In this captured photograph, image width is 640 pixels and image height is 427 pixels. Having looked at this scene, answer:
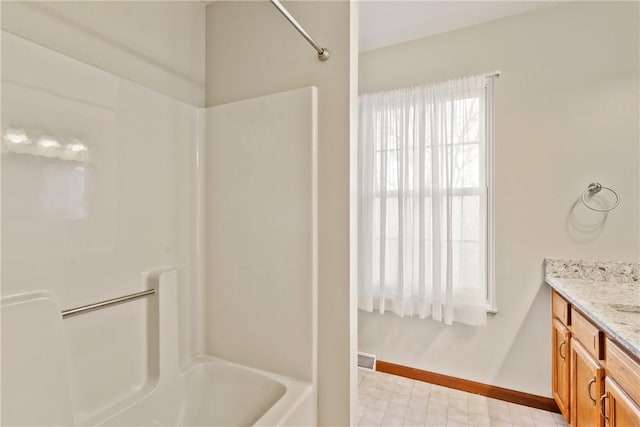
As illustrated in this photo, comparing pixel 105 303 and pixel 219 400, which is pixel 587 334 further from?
pixel 105 303

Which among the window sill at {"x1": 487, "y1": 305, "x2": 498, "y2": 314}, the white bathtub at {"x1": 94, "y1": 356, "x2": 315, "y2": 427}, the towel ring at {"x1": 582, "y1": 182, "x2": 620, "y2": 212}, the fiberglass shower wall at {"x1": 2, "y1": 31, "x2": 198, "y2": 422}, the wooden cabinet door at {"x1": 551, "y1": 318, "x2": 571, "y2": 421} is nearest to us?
the fiberglass shower wall at {"x1": 2, "y1": 31, "x2": 198, "y2": 422}

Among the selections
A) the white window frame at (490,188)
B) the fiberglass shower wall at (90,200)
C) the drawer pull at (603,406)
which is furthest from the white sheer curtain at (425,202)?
the fiberglass shower wall at (90,200)

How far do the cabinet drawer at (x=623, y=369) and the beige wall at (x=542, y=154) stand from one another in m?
0.92

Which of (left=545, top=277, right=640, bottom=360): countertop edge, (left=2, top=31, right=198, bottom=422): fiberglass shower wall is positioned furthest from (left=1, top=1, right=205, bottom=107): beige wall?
(left=545, top=277, right=640, bottom=360): countertop edge

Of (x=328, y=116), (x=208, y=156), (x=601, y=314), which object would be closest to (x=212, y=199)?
(x=208, y=156)

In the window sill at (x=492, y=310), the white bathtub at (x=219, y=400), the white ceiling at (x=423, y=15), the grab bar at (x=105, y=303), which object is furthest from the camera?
the window sill at (x=492, y=310)

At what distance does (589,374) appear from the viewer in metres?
1.42

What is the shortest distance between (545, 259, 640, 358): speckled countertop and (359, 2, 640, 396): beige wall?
0.23 ft

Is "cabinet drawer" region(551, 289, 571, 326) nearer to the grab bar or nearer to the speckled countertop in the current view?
the speckled countertop

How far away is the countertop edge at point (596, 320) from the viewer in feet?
3.33

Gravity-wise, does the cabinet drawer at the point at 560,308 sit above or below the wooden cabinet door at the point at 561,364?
above

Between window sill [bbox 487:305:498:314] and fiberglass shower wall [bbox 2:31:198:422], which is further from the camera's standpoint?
window sill [bbox 487:305:498:314]

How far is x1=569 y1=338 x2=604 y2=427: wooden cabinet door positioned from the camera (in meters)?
1.32

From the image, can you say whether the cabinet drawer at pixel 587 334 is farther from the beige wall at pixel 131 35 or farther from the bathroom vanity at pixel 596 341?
the beige wall at pixel 131 35
